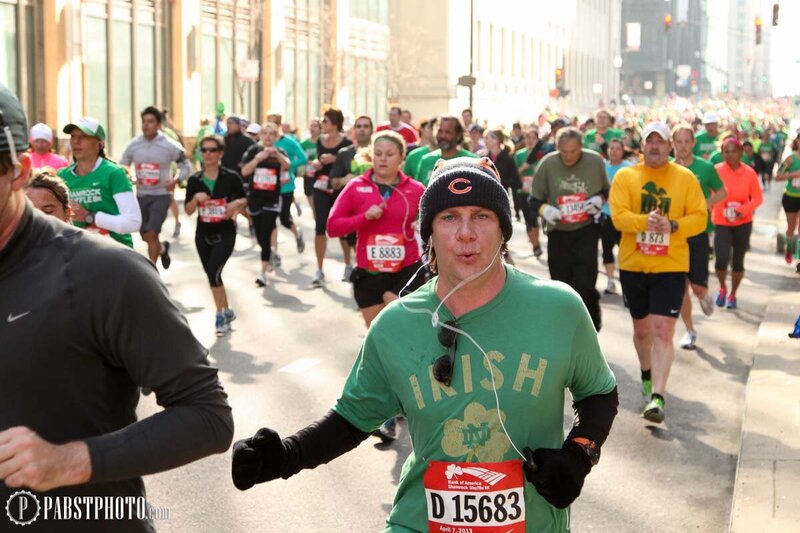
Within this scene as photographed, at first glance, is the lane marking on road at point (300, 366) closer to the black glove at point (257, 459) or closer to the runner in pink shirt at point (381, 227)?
the runner in pink shirt at point (381, 227)

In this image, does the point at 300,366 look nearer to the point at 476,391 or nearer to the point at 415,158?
the point at 415,158

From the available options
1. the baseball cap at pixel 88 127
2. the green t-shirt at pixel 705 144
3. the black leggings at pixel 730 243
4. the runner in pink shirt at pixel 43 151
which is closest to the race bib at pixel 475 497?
the baseball cap at pixel 88 127

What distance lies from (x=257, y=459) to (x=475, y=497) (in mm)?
591

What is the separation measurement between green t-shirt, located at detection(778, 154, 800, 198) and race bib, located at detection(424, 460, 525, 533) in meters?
16.1

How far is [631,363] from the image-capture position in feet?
37.2

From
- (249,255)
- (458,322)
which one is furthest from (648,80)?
(458,322)

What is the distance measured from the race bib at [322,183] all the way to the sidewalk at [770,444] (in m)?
6.31

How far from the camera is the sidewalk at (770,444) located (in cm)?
648

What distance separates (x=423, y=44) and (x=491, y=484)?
67.5 m

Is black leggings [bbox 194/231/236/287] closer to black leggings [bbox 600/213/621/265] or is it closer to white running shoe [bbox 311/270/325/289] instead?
white running shoe [bbox 311/270/325/289]

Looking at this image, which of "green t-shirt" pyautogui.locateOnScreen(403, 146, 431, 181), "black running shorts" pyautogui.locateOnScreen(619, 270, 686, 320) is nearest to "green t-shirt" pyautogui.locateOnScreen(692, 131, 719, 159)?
"green t-shirt" pyautogui.locateOnScreen(403, 146, 431, 181)

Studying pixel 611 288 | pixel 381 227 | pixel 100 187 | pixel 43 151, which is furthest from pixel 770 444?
pixel 611 288

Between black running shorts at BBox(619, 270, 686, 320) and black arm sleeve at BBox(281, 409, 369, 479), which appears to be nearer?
black arm sleeve at BBox(281, 409, 369, 479)

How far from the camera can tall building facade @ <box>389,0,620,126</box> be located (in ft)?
229
